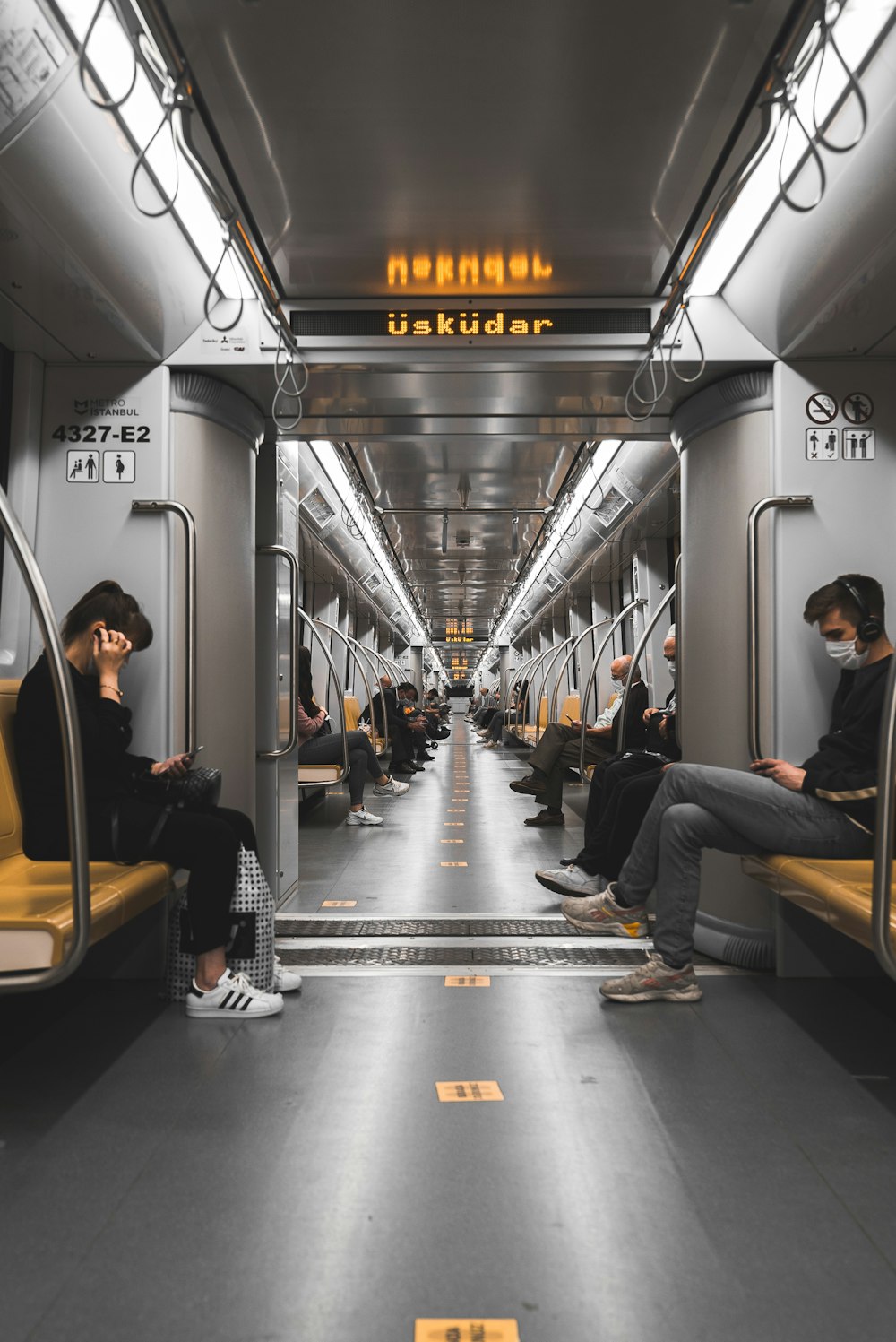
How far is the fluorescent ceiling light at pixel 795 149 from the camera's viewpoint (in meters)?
2.55

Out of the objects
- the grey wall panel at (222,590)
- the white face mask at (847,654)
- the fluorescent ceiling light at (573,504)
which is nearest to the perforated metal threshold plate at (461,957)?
the grey wall panel at (222,590)

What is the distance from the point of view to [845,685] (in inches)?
155

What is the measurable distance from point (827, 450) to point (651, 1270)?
3254 mm

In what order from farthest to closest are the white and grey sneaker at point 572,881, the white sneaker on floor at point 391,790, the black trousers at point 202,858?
the white sneaker on floor at point 391,790 < the white and grey sneaker at point 572,881 < the black trousers at point 202,858

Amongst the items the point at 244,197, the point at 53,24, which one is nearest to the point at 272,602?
the point at 244,197

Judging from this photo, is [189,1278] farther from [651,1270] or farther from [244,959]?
[244,959]

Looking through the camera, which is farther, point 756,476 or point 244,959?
point 756,476

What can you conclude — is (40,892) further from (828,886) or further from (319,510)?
(319,510)

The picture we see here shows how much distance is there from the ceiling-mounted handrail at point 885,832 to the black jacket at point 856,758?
0.95 m

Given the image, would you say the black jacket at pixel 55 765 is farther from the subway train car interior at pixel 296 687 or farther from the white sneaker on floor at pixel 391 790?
the white sneaker on floor at pixel 391 790

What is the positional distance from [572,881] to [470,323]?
2677mm

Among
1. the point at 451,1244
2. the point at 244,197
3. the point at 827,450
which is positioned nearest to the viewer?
the point at 451,1244

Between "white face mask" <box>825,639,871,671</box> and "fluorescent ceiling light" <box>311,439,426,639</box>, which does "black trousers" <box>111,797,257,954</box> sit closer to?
"white face mask" <box>825,639,871,671</box>

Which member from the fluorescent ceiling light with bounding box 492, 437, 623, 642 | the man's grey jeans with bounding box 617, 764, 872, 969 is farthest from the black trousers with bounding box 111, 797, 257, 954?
the fluorescent ceiling light with bounding box 492, 437, 623, 642
